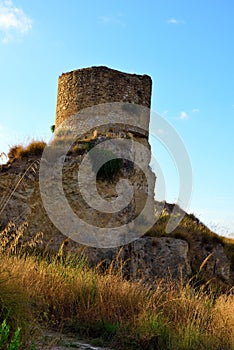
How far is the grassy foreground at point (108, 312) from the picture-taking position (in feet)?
16.4

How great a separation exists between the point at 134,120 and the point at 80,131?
2.03 meters

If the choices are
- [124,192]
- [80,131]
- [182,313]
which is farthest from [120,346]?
[80,131]

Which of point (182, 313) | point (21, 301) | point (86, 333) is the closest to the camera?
point (21, 301)

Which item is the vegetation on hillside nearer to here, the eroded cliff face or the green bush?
the eroded cliff face

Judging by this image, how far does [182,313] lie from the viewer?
6.12 m

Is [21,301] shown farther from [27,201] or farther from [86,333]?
[27,201]

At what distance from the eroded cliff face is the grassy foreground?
3.83m

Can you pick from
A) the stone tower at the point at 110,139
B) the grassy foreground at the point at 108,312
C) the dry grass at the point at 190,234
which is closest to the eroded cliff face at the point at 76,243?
the stone tower at the point at 110,139

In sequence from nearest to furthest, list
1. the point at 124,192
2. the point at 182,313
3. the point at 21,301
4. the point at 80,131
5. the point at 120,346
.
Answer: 1. the point at 21,301
2. the point at 120,346
3. the point at 182,313
4. the point at 124,192
5. the point at 80,131

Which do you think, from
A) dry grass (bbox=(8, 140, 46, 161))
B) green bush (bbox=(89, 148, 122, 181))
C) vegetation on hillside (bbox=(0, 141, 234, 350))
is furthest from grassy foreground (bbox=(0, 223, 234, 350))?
dry grass (bbox=(8, 140, 46, 161))

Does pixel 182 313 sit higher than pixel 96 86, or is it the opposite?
pixel 96 86

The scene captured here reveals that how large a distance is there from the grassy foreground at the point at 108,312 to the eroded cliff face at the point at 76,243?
3830 millimetres

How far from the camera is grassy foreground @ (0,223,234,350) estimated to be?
5.00 metres

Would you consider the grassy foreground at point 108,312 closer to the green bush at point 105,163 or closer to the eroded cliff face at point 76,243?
the eroded cliff face at point 76,243
